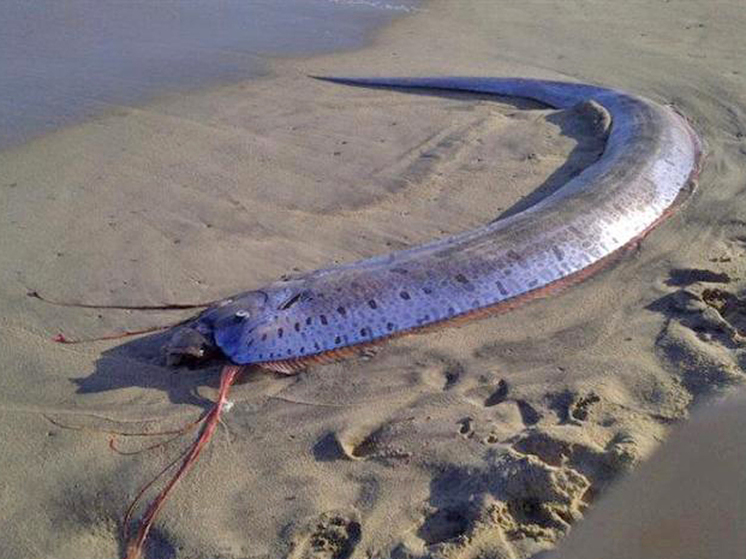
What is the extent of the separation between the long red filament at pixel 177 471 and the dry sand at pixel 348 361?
60 millimetres

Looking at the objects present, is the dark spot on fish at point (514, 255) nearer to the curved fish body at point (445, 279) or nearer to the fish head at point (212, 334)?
the curved fish body at point (445, 279)

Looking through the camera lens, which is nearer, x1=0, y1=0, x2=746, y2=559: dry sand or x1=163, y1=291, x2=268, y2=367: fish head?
x1=0, y1=0, x2=746, y2=559: dry sand

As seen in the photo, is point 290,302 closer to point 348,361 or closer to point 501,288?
point 348,361

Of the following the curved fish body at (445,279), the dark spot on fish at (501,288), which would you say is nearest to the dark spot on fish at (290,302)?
the curved fish body at (445,279)

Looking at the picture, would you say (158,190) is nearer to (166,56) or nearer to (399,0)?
(166,56)

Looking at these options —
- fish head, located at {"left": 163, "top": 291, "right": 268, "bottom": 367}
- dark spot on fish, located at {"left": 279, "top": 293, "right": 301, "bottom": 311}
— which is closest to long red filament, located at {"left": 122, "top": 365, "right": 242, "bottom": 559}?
fish head, located at {"left": 163, "top": 291, "right": 268, "bottom": 367}

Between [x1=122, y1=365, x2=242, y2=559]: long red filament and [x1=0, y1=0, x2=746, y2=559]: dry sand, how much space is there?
60 millimetres

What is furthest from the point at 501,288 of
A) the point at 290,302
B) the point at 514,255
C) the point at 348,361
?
the point at 290,302

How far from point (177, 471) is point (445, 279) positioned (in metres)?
1.90

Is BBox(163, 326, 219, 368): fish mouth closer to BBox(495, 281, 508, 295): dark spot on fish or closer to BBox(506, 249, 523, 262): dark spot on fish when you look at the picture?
BBox(495, 281, 508, 295): dark spot on fish

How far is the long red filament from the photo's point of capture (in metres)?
3.92

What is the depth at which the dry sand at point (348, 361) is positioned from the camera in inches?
156

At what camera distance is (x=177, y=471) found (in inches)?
168

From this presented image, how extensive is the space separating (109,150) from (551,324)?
14.6ft
